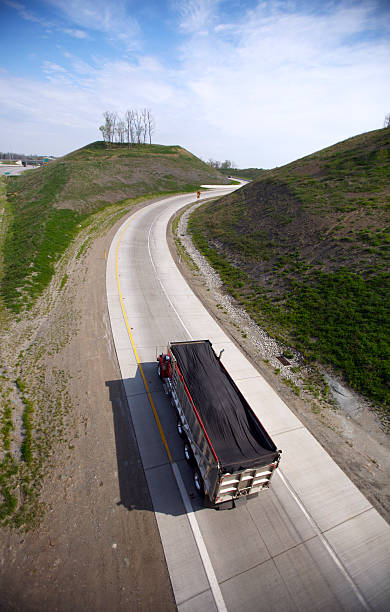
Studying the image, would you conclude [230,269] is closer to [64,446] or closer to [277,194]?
[277,194]

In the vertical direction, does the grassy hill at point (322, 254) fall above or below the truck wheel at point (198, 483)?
above

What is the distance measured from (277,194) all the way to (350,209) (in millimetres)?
12239

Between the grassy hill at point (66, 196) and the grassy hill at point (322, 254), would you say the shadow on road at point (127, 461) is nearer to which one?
the grassy hill at point (322, 254)

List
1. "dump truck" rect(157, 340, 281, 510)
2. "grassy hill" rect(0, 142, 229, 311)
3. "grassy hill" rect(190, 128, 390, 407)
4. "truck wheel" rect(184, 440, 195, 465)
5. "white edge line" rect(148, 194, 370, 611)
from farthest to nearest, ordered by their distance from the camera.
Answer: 1. "grassy hill" rect(0, 142, 229, 311)
2. "grassy hill" rect(190, 128, 390, 407)
3. "truck wheel" rect(184, 440, 195, 465)
4. "dump truck" rect(157, 340, 281, 510)
5. "white edge line" rect(148, 194, 370, 611)

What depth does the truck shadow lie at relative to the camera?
955 centimetres

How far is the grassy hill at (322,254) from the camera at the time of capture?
16.7m

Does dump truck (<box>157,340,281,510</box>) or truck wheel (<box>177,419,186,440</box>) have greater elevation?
dump truck (<box>157,340,281,510</box>)

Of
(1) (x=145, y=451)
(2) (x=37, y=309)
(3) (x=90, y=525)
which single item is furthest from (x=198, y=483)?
(2) (x=37, y=309)

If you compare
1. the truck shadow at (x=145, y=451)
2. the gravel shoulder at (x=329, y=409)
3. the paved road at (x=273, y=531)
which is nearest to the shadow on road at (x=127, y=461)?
the truck shadow at (x=145, y=451)

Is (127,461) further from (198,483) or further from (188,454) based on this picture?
(198,483)

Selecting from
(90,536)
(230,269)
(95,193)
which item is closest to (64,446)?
(90,536)

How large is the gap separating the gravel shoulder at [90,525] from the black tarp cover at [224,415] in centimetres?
346

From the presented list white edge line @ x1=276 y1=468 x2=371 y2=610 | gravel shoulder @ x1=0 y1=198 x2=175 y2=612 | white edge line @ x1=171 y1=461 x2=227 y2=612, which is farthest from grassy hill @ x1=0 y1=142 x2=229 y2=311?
white edge line @ x1=276 y1=468 x2=371 y2=610

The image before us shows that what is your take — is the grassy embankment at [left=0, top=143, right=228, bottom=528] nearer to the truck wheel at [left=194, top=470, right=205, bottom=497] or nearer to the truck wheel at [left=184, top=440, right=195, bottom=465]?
the truck wheel at [left=184, top=440, right=195, bottom=465]
